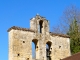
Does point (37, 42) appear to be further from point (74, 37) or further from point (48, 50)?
point (74, 37)

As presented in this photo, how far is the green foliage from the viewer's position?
3059cm

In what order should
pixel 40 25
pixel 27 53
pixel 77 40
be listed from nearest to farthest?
pixel 27 53
pixel 40 25
pixel 77 40

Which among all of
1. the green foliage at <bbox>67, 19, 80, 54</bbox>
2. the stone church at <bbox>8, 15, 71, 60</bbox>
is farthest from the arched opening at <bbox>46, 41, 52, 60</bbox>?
the green foliage at <bbox>67, 19, 80, 54</bbox>

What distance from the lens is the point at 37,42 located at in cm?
2256

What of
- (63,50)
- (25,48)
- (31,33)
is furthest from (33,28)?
(63,50)

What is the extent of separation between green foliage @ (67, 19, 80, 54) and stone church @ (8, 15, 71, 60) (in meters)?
7.02

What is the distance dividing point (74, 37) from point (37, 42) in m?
10.0

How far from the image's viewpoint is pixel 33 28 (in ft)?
73.4

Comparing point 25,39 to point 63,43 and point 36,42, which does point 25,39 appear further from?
point 63,43

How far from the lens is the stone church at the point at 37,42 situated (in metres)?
21.3

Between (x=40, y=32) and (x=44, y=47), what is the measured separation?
1270 mm

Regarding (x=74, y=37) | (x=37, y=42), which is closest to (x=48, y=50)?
(x=37, y=42)

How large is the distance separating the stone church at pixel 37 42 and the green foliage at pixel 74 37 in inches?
276

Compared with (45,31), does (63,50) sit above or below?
below
